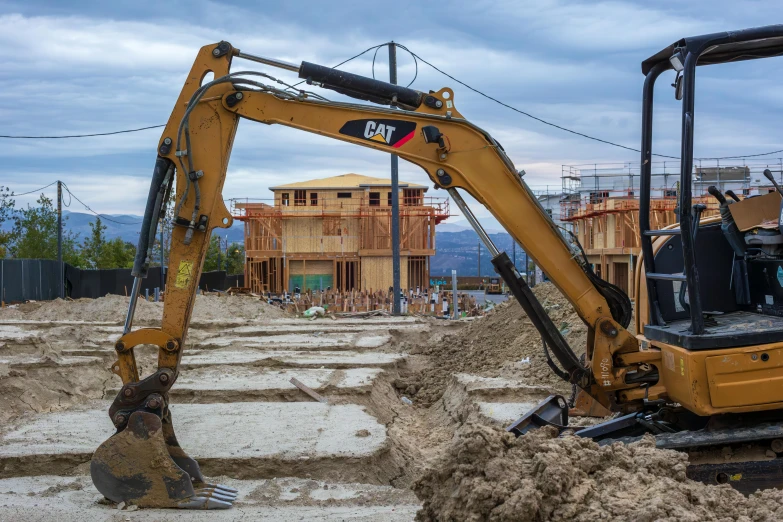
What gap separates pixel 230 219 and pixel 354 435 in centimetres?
300

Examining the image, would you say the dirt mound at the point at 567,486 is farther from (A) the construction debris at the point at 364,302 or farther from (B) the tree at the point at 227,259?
(B) the tree at the point at 227,259

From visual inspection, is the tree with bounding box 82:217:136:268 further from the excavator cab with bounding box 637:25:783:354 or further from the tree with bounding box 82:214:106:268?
the excavator cab with bounding box 637:25:783:354

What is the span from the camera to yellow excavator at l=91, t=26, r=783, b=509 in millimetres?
5484

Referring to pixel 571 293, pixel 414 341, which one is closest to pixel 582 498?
pixel 571 293

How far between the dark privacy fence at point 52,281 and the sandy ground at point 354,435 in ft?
39.5

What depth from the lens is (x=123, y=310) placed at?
2312 centimetres

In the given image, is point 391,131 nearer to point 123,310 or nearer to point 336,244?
point 123,310

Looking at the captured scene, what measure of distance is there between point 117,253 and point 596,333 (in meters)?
46.1

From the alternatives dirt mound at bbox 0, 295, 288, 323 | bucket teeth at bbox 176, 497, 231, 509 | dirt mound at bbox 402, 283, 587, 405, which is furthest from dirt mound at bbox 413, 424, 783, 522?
dirt mound at bbox 0, 295, 288, 323

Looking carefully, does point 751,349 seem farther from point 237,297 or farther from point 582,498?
point 237,297

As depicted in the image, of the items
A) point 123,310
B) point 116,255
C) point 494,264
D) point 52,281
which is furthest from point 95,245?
point 494,264

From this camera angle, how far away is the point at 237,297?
2695 cm

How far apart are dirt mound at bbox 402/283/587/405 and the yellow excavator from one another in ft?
12.7

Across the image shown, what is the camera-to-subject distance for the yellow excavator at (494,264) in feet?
18.0
